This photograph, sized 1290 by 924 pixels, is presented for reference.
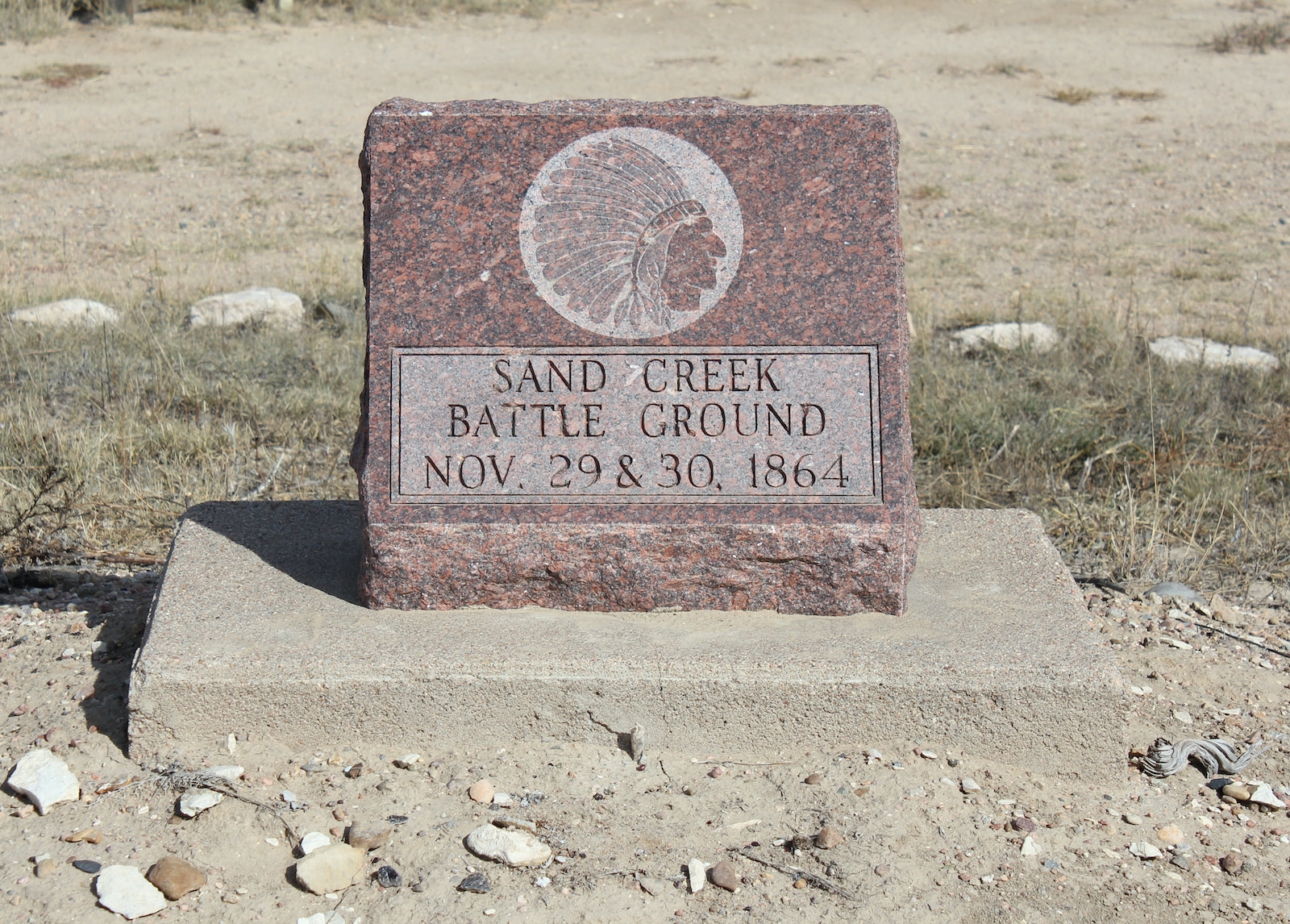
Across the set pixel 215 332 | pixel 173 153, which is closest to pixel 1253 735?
pixel 215 332

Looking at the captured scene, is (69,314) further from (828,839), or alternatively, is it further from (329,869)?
(828,839)

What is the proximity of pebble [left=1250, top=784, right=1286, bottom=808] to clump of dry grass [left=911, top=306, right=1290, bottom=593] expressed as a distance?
110 centimetres

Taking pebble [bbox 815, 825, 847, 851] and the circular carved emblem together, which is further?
the circular carved emblem

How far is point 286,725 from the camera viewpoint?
9.09 feet

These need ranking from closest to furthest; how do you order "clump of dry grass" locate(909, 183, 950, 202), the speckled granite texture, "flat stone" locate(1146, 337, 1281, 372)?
the speckled granite texture, "flat stone" locate(1146, 337, 1281, 372), "clump of dry grass" locate(909, 183, 950, 202)

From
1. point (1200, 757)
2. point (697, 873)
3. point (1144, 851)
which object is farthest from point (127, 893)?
point (1200, 757)

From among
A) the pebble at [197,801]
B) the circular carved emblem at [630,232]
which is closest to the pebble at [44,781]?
the pebble at [197,801]

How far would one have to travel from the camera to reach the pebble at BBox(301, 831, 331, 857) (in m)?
2.48

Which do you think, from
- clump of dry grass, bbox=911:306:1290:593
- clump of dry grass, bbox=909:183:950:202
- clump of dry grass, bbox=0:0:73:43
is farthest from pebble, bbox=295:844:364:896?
clump of dry grass, bbox=0:0:73:43

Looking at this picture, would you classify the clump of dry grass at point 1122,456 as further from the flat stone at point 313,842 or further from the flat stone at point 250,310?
the flat stone at point 250,310

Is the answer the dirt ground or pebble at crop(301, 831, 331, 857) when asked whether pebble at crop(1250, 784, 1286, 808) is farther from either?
pebble at crop(301, 831, 331, 857)

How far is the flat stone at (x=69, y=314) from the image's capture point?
18.8 feet

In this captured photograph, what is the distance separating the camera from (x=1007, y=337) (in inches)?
231

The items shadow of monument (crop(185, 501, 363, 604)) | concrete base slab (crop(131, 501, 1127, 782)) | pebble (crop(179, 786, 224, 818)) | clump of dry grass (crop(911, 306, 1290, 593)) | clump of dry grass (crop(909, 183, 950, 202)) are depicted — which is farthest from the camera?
clump of dry grass (crop(909, 183, 950, 202))
